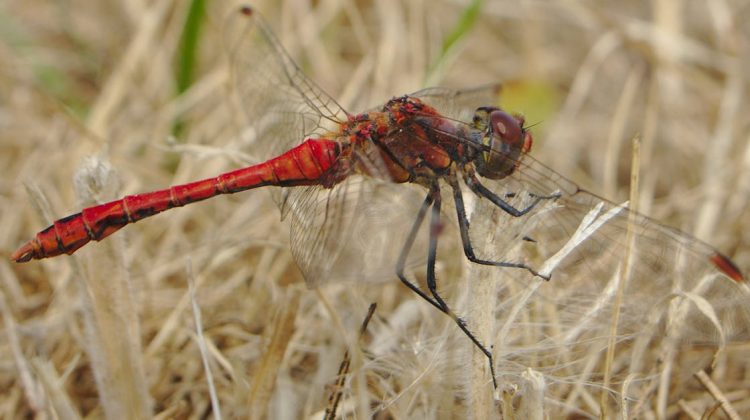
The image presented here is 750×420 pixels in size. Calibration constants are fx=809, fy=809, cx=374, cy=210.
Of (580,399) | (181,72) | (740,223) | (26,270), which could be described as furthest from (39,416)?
(740,223)

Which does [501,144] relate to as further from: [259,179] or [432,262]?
[259,179]

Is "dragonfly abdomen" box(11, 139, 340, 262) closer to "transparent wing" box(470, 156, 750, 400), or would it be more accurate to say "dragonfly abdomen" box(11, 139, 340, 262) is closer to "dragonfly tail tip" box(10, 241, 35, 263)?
"dragonfly tail tip" box(10, 241, 35, 263)

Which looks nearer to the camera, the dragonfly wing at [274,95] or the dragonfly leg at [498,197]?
the dragonfly leg at [498,197]

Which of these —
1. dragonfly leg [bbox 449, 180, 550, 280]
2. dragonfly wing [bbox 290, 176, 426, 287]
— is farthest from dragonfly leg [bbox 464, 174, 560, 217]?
dragonfly wing [bbox 290, 176, 426, 287]

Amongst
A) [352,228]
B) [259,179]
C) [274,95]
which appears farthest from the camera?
[274,95]

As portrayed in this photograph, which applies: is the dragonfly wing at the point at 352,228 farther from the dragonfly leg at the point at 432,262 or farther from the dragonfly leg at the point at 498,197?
the dragonfly leg at the point at 498,197

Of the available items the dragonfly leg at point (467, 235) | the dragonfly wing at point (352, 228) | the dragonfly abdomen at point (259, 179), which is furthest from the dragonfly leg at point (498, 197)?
the dragonfly abdomen at point (259, 179)

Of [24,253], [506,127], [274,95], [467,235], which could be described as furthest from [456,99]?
[24,253]
